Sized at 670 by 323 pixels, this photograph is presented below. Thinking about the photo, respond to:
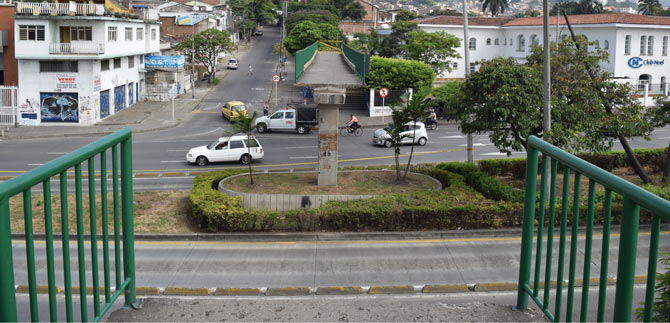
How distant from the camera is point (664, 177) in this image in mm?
24297

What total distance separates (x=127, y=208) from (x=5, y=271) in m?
1.78

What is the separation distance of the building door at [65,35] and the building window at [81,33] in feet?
0.77

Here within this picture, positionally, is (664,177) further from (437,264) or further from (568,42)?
(437,264)

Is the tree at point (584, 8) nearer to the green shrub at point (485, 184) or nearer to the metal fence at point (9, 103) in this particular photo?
the metal fence at point (9, 103)

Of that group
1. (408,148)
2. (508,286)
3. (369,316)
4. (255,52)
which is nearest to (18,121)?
(408,148)

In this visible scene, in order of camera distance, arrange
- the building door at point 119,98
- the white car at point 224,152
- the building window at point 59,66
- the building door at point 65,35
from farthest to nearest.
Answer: the building door at point 119,98, the building door at point 65,35, the building window at point 59,66, the white car at point 224,152

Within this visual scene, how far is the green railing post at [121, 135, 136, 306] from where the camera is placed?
441 centimetres

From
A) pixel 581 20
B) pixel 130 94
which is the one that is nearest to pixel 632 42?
pixel 581 20

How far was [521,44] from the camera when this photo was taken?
75.2m

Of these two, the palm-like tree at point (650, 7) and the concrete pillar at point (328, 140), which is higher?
the palm-like tree at point (650, 7)

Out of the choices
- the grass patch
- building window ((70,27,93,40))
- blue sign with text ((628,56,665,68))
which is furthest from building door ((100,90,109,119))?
blue sign with text ((628,56,665,68))

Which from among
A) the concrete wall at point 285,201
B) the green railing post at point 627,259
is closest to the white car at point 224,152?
the concrete wall at point 285,201

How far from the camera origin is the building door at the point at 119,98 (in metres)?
48.5

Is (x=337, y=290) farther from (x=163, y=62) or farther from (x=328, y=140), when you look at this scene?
(x=163, y=62)
